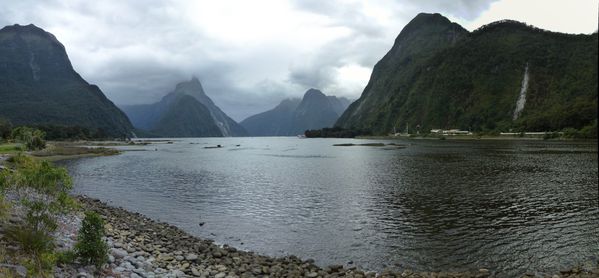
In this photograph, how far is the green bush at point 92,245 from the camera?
1495 cm

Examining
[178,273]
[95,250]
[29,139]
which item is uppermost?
[29,139]

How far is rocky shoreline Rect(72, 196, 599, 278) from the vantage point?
17.6 m

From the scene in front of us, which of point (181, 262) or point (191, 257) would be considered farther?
point (191, 257)

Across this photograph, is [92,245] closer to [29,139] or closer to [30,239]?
[30,239]

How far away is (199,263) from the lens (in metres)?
19.8

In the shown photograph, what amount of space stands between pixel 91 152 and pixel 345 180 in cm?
10803

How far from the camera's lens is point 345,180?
61.1 m

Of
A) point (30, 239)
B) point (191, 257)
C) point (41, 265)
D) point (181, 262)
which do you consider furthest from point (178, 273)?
point (30, 239)

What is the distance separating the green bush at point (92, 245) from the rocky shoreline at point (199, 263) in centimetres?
63

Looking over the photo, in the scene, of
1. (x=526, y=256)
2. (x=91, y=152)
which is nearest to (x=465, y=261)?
(x=526, y=256)

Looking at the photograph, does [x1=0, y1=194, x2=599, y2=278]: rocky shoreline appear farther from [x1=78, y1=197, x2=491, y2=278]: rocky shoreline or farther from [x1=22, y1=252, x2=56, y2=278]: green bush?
[x1=22, y1=252, x2=56, y2=278]: green bush

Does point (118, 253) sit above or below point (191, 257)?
above

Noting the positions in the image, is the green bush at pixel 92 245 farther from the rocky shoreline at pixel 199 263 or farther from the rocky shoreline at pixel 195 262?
the rocky shoreline at pixel 195 262

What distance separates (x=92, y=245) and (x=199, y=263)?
613 centimetres
